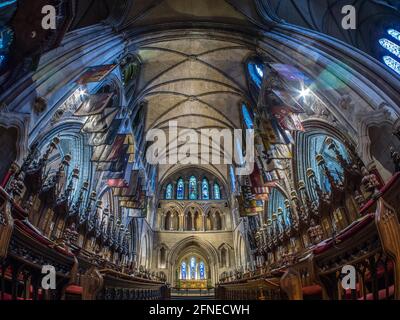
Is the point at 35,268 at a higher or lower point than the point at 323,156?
lower

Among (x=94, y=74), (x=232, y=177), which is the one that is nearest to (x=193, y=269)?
(x=232, y=177)

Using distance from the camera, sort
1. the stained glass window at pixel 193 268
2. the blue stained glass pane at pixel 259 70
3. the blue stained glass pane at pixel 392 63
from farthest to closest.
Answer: the stained glass window at pixel 193 268 → the blue stained glass pane at pixel 259 70 → the blue stained glass pane at pixel 392 63

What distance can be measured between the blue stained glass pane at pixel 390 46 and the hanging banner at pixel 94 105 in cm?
1051

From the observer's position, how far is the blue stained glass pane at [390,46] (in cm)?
976

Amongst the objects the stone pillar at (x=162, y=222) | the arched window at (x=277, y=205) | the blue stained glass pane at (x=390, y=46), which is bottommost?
the arched window at (x=277, y=205)

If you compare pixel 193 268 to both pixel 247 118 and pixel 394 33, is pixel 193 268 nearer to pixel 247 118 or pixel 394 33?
pixel 247 118

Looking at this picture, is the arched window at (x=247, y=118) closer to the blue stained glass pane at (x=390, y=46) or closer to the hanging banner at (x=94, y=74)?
the blue stained glass pane at (x=390, y=46)

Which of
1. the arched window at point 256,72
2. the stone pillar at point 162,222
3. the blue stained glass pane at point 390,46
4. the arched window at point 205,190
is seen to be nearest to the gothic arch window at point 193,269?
the stone pillar at point 162,222

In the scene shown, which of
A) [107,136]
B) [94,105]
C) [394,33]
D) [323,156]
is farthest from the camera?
[323,156]

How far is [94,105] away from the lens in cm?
1180

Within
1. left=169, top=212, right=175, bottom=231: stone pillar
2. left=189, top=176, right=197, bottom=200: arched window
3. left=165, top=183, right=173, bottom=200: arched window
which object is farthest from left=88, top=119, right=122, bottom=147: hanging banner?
left=189, top=176, right=197, bottom=200: arched window

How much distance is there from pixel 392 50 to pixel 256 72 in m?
7.52

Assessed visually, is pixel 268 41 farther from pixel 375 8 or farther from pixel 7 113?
pixel 7 113

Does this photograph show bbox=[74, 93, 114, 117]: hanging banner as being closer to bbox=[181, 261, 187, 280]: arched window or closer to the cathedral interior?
the cathedral interior
